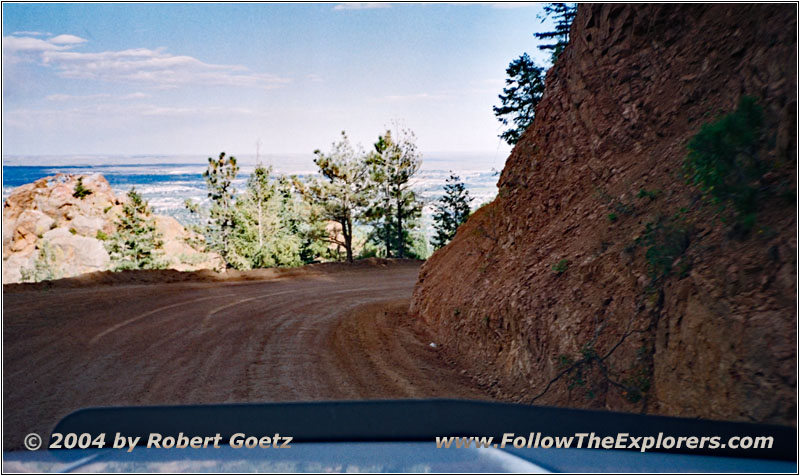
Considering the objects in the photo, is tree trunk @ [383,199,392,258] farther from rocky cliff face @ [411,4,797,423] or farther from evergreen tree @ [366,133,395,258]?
rocky cliff face @ [411,4,797,423]

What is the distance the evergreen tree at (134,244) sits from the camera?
27875 mm

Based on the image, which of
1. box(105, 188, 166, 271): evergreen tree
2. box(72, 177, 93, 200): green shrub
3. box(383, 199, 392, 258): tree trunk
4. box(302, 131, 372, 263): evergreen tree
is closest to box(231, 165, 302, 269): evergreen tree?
box(302, 131, 372, 263): evergreen tree

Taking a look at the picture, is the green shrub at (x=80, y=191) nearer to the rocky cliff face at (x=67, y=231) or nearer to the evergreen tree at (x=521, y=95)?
the rocky cliff face at (x=67, y=231)

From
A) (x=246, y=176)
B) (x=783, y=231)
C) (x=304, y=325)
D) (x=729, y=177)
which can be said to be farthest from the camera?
(x=246, y=176)

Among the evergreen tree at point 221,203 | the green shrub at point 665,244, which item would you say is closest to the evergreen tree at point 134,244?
the evergreen tree at point 221,203

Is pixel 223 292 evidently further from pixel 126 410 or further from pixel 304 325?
pixel 126 410

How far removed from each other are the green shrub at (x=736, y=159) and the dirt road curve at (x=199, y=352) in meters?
3.69

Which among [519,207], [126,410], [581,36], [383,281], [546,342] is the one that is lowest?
[383,281]

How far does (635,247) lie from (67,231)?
34.7m

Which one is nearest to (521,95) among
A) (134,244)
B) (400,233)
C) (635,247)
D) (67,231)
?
(635,247)

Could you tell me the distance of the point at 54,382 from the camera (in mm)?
7293

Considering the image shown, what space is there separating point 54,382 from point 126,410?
6239 mm

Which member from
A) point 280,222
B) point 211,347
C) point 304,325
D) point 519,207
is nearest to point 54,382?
point 211,347

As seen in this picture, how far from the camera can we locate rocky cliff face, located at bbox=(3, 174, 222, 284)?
1196 inches
